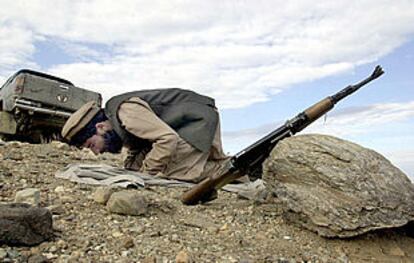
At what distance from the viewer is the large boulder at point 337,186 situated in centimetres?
338

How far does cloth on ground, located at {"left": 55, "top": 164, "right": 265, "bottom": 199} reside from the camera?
469 cm

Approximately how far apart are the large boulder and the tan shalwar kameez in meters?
1.65

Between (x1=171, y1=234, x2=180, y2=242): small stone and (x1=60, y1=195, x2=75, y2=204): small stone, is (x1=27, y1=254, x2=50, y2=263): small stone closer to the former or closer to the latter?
(x1=171, y1=234, x2=180, y2=242): small stone

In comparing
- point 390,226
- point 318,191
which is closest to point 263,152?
point 318,191

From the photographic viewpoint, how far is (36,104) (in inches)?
353

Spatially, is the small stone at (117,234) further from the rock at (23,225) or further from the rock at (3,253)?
the rock at (3,253)

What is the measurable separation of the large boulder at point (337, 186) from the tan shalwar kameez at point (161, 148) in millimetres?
1645

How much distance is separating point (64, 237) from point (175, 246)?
2.11 ft

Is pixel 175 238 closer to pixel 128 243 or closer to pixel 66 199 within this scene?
pixel 128 243

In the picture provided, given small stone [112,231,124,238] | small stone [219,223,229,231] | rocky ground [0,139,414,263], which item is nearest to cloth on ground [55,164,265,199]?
rocky ground [0,139,414,263]

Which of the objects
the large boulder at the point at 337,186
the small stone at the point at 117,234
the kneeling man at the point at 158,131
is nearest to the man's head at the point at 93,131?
the kneeling man at the point at 158,131

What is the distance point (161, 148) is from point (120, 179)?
71 centimetres

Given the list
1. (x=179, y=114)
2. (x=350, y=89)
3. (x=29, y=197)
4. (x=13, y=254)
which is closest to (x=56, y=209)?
(x=29, y=197)

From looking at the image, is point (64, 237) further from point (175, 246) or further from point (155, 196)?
point (155, 196)
